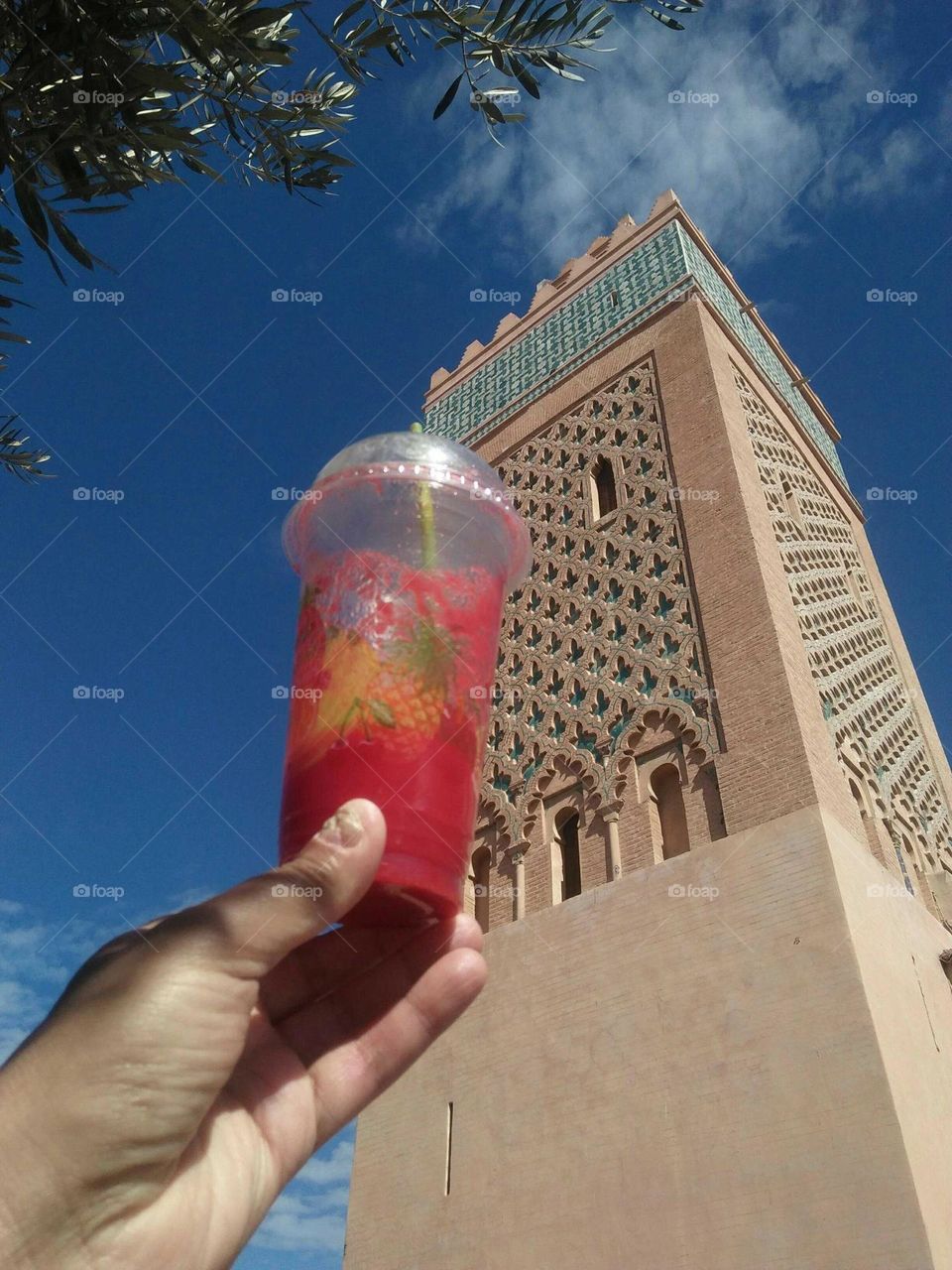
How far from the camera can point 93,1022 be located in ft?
2.87

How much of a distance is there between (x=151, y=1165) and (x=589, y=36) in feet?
7.12

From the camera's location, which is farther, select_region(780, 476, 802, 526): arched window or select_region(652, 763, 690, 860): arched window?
select_region(780, 476, 802, 526): arched window

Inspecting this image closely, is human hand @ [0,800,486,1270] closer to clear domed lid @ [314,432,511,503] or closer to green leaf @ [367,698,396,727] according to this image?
green leaf @ [367,698,396,727]

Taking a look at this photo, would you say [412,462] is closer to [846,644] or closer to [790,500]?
[846,644]

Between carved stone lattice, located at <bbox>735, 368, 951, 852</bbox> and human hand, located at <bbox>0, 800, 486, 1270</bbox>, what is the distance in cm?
429

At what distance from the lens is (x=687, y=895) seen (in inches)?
166

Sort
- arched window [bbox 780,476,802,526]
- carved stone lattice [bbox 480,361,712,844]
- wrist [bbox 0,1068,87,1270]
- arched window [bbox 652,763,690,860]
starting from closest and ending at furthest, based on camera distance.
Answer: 1. wrist [bbox 0,1068,87,1270]
2. arched window [bbox 652,763,690,860]
3. carved stone lattice [bbox 480,361,712,844]
4. arched window [bbox 780,476,802,526]

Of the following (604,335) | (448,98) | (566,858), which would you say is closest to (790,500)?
(604,335)

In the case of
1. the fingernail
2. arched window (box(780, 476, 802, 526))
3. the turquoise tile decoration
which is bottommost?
the fingernail

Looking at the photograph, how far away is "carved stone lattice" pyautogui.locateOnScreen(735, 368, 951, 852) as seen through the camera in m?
5.35

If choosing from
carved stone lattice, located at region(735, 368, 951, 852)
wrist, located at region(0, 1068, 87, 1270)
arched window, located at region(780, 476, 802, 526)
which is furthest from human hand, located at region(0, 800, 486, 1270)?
arched window, located at region(780, 476, 802, 526)

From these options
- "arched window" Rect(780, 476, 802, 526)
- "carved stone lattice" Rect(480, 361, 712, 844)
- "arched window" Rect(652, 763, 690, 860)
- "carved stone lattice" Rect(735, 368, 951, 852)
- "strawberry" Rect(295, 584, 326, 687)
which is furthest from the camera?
"arched window" Rect(780, 476, 802, 526)

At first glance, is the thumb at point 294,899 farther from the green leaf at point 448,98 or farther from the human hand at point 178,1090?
the green leaf at point 448,98

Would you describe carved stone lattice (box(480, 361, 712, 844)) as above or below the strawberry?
above
